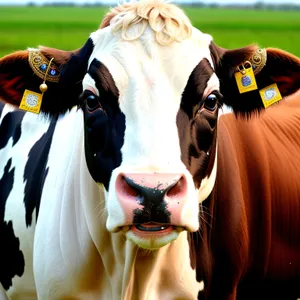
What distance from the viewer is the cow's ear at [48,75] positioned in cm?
539

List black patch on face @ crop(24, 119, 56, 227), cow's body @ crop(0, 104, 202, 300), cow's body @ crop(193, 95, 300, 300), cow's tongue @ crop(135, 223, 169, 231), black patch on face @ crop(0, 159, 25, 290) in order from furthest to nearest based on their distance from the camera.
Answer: black patch on face @ crop(0, 159, 25, 290) → black patch on face @ crop(24, 119, 56, 227) → cow's body @ crop(193, 95, 300, 300) → cow's body @ crop(0, 104, 202, 300) → cow's tongue @ crop(135, 223, 169, 231)

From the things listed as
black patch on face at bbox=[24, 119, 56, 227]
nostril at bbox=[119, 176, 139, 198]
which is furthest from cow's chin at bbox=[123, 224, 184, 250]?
black patch on face at bbox=[24, 119, 56, 227]

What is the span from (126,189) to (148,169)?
0.50 feet

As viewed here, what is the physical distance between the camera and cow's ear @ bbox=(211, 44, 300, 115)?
18.1 feet

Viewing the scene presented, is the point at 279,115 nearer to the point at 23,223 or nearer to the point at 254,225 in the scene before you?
the point at 254,225

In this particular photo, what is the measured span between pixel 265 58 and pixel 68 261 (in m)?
1.74

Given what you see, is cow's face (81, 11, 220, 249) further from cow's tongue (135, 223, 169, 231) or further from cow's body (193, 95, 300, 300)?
cow's body (193, 95, 300, 300)

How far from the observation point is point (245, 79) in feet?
18.4

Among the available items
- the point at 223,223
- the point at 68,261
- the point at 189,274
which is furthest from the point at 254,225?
the point at 68,261

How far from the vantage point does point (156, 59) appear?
487 cm

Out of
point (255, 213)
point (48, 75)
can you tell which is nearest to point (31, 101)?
point (48, 75)

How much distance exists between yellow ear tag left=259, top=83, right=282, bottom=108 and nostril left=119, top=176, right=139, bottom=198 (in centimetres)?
160

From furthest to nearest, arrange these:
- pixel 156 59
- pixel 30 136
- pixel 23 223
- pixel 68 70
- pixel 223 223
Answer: pixel 30 136
pixel 23 223
pixel 223 223
pixel 68 70
pixel 156 59

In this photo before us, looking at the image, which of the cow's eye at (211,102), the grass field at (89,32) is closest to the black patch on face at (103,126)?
the cow's eye at (211,102)
